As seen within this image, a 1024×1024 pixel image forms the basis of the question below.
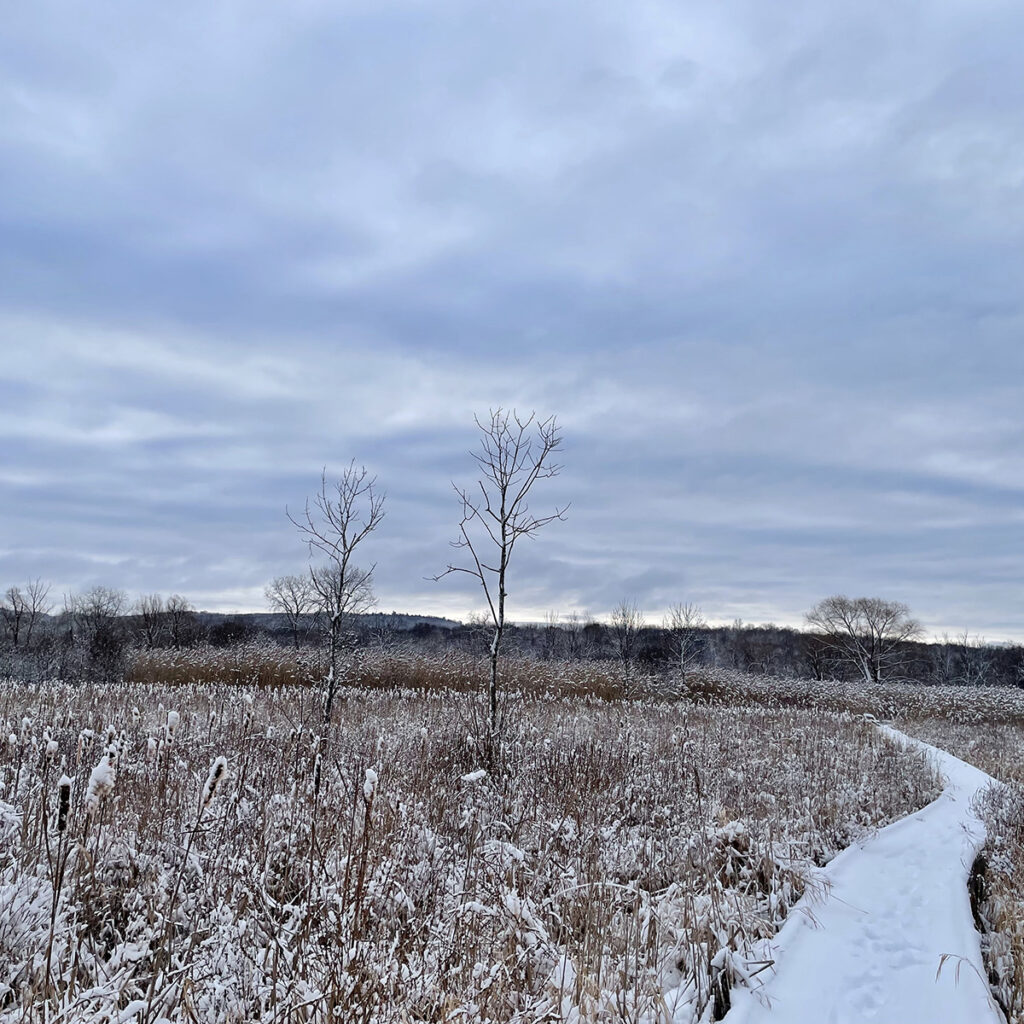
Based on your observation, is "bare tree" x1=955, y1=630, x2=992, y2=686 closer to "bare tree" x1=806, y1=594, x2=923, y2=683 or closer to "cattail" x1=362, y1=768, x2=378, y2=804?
"bare tree" x1=806, y1=594, x2=923, y2=683

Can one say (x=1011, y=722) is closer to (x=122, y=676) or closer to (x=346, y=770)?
(x=346, y=770)

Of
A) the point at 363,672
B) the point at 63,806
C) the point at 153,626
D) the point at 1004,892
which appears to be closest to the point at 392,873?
the point at 63,806

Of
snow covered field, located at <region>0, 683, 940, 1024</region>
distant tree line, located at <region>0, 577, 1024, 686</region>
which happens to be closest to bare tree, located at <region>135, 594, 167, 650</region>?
distant tree line, located at <region>0, 577, 1024, 686</region>

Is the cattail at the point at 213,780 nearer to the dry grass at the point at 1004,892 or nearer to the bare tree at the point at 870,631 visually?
the dry grass at the point at 1004,892

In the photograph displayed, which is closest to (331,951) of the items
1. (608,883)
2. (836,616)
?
(608,883)

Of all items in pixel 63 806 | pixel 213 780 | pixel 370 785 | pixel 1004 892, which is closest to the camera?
pixel 63 806

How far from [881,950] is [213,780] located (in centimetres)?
493

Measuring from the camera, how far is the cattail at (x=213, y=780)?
7.78 feet

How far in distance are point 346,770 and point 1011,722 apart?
1175 inches

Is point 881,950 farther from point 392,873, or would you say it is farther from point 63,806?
point 63,806

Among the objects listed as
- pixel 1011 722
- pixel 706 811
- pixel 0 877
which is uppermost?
pixel 0 877

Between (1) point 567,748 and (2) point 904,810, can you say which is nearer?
(2) point 904,810

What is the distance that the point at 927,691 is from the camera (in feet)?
113

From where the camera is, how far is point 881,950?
15.7 feet
